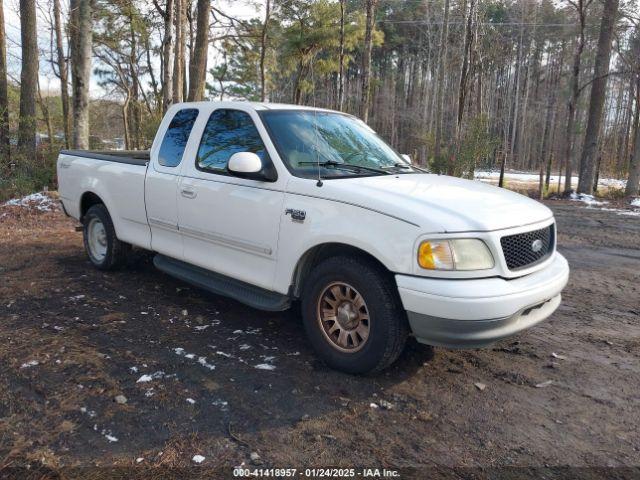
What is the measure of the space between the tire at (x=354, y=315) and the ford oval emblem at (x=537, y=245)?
105 cm

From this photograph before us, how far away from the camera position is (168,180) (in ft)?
16.3

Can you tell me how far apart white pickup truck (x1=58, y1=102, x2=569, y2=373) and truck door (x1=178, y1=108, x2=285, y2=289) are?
0.04 feet

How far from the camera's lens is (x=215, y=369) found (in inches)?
146

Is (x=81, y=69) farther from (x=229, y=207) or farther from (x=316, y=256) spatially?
(x=316, y=256)

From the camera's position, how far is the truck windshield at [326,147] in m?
4.09

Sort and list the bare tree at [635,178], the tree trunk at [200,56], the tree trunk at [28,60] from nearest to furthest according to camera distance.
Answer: the tree trunk at [28,60] → the tree trunk at [200,56] → the bare tree at [635,178]

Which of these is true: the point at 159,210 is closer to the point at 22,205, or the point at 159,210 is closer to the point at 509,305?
the point at 509,305

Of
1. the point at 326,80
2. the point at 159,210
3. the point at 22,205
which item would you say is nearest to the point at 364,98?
the point at 22,205

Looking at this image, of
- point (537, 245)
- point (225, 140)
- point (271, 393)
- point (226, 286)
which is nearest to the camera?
point (271, 393)

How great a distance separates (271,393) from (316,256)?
→ 3.56 feet

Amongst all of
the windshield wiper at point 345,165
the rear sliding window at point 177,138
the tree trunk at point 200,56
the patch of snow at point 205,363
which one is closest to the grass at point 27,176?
the tree trunk at point 200,56

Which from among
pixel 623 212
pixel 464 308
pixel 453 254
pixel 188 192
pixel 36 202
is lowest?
pixel 36 202

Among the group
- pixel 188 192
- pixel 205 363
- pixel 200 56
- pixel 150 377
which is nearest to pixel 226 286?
pixel 205 363

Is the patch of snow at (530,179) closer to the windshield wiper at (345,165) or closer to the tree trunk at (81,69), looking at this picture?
the tree trunk at (81,69)
